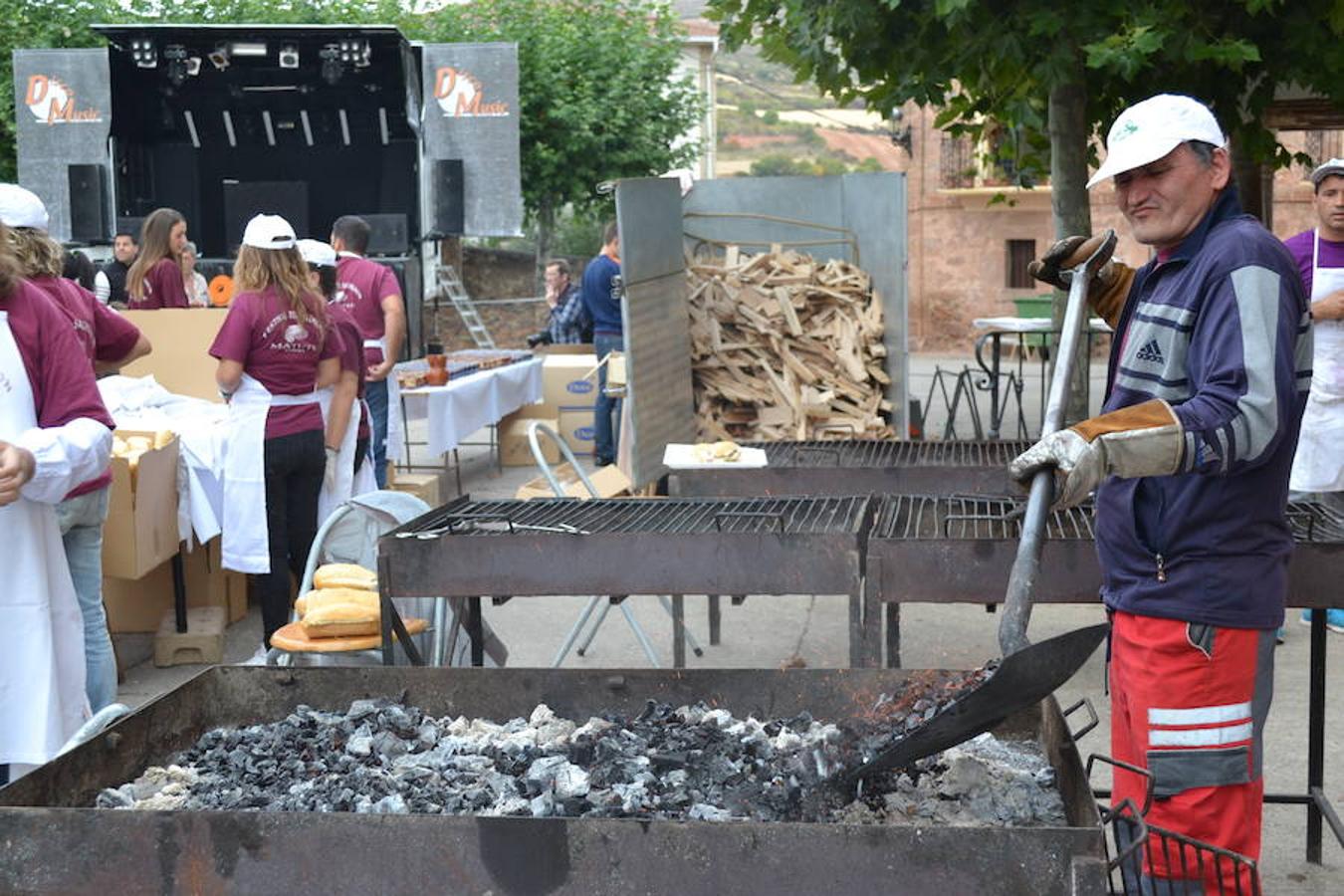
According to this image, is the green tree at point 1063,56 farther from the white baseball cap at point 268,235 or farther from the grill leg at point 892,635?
the white baseball cap at point 268,235

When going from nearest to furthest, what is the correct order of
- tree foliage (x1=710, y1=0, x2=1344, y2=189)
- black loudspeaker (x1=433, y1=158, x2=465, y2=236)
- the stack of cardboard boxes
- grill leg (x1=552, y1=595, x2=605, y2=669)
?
grill leg (x1=552, y1=595, x2=605, y2=669) → tree foliage (x1=710, y1=0, x2=1344, y2=189) → the stack of cardboard boxes → black loudspeaker (x1=433, y1=158, x2=465, y2=236)

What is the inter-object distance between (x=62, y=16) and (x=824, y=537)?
24.9m

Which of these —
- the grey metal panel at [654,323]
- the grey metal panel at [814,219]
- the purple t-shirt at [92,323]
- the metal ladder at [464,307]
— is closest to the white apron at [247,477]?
the purple t-shirt at [92,323]

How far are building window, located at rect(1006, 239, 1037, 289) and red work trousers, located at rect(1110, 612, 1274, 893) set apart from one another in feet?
89.4

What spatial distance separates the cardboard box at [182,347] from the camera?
8.41 meters

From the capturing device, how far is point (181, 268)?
30.5ft

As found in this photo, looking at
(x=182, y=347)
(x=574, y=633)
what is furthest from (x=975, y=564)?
(x=182, y=347)

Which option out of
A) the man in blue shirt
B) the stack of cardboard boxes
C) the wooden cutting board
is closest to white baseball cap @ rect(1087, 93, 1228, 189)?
the wooden cutting board

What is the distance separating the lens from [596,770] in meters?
3.21

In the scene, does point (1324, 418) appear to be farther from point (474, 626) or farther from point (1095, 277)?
point (474, 626)

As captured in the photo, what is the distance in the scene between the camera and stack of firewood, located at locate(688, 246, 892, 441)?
1027cm

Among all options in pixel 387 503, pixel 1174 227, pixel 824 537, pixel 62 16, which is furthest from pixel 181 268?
pixel 62 16

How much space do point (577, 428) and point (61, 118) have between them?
596 cm

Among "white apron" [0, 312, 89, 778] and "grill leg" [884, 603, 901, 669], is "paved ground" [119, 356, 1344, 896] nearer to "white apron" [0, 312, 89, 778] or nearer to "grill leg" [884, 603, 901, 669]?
"grill leg" [884, 603, 901, 669]
